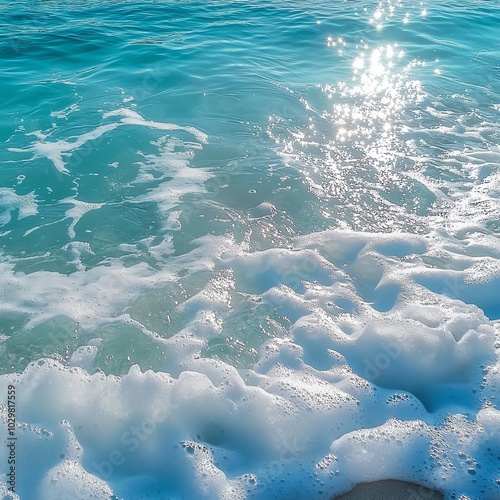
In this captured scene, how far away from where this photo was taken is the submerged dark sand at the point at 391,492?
3090 mm

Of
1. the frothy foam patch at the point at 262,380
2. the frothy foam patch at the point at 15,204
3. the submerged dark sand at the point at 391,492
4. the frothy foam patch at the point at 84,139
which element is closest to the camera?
the submerged dark sand at the point at 391,492

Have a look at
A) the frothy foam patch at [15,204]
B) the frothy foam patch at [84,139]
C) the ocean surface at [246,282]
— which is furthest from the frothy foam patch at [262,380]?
the frothy foam patch at [84,139]

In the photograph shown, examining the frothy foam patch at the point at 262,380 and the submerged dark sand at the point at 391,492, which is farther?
the frothy foam patch at the point at 262,380

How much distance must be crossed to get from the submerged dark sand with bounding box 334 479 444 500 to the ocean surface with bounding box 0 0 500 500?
0.21 feet

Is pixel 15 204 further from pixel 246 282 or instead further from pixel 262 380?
pixel 262 380

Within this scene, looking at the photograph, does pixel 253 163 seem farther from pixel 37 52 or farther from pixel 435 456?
pixel 37 52

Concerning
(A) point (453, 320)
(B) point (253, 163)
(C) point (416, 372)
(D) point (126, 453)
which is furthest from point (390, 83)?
(D) point (126, 453)

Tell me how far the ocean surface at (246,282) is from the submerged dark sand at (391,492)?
6cm

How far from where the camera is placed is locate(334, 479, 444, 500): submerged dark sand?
3.09 m

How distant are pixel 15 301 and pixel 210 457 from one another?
8.09ft

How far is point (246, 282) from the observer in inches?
192

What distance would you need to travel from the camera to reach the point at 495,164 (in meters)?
6.92

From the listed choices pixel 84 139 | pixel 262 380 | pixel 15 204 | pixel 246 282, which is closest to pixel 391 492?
pixel 262 380

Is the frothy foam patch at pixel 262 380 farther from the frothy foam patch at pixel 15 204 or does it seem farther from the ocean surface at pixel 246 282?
the frothy foam patch at pixel 15 204
